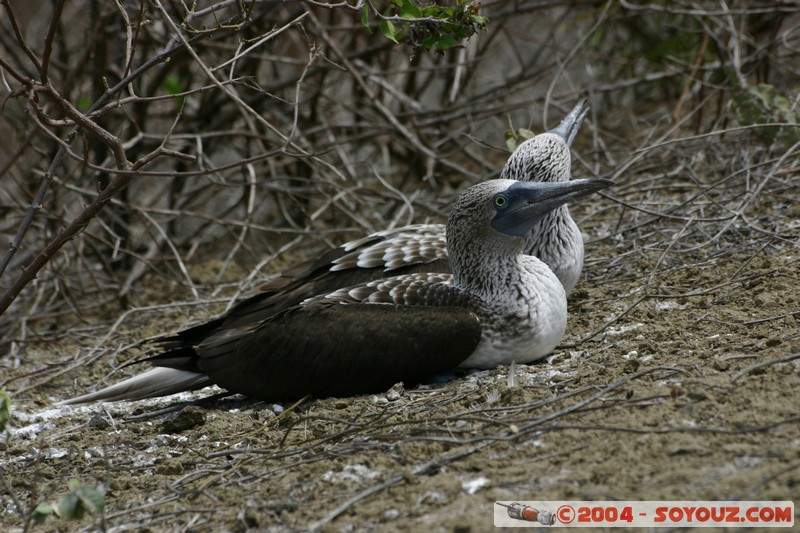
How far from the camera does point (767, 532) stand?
2.44 meters

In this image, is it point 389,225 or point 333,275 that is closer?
point 333,275

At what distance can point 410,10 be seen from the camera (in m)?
4.05

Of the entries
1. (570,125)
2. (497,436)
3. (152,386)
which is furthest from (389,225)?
(497,436)

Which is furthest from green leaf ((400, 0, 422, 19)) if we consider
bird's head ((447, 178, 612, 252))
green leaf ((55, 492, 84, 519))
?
green leaf ((55, 492, 84, 519))

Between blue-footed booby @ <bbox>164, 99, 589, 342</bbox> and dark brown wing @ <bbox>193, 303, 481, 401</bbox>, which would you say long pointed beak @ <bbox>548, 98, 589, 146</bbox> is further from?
dark brown wing @ <bbox>193, 303, 481, 401</bbox>

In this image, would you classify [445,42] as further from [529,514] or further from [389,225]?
[389,225]

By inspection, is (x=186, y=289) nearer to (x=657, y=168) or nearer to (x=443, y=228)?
(x=443, y=228)

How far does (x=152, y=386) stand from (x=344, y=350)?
108cm

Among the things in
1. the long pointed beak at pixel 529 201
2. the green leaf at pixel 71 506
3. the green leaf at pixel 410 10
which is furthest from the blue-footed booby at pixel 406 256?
the green leaf at pixel 71 506

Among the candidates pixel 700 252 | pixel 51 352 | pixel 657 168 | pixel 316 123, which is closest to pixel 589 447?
pixel 700 252

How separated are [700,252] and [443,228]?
1.41 metres

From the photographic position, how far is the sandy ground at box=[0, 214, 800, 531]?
9.56 feet

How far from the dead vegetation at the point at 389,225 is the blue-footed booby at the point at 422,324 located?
14 cm

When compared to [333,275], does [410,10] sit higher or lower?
higher
